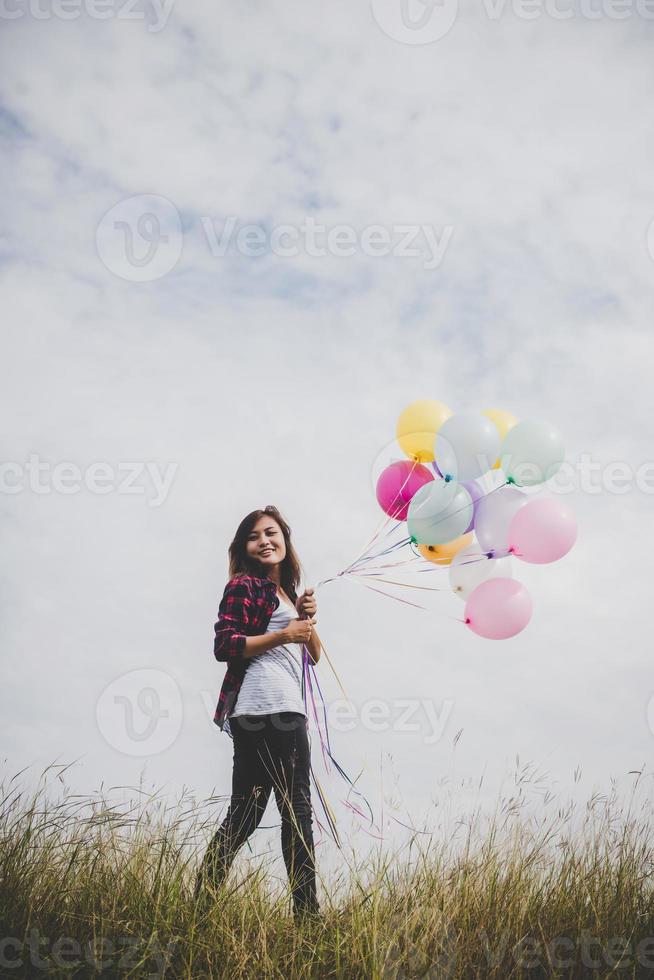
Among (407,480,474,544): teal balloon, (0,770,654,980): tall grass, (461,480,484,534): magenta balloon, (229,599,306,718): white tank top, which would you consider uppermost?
(461,480,484,534): magenta balloon

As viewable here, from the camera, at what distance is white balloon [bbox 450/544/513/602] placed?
11.7ft

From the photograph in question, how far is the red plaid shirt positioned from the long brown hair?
16 centimetres

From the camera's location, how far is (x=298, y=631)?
2.85m

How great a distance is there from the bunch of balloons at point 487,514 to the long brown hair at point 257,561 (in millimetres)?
571

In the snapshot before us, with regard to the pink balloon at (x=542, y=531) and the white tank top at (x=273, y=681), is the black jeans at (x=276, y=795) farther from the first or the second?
the pink balloon at (x=542, y=531)

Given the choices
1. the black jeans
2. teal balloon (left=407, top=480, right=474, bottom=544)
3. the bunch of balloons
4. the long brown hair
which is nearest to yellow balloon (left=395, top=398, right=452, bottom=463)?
the bunch of balloons

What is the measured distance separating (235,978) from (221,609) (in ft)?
3.85

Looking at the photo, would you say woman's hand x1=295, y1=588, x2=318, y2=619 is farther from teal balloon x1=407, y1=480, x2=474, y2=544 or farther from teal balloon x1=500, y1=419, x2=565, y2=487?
teal balloon x1=500, y1=419, x2=565, y2=487

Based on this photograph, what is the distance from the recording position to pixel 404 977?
2.31m

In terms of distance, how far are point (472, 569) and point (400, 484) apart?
1.72 ft

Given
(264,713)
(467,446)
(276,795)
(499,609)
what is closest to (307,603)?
(264,713)

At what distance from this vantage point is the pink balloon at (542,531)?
3359 mm

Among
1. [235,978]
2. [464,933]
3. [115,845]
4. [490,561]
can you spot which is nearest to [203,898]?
[235,978]

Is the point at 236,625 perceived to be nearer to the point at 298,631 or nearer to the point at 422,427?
the point at 298,631
